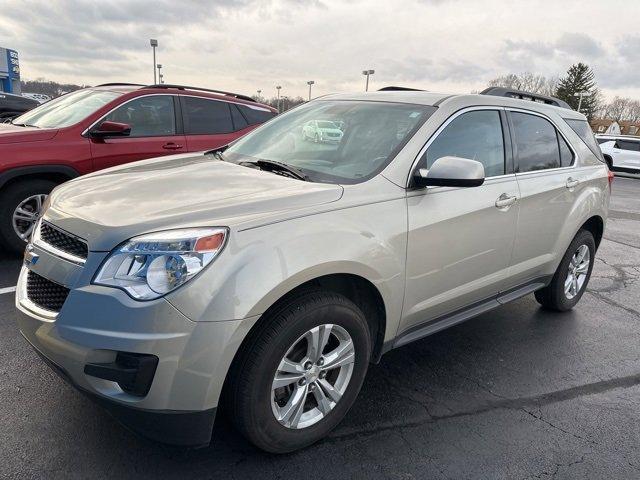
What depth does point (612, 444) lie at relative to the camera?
9.05 feet

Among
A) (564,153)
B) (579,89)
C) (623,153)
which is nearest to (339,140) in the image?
(564,153)

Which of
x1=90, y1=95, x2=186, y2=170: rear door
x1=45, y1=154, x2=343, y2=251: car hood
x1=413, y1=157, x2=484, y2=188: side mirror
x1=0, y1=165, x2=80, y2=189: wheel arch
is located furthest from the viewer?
x1=90, y1=95, x2=186, y2=170: rear door

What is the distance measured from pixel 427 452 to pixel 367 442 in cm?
30

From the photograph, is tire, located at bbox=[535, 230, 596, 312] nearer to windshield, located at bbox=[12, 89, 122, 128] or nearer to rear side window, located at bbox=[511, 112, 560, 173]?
rear side window, located at bbox=[511, 112, 560, 173]

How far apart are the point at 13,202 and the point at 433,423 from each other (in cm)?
438

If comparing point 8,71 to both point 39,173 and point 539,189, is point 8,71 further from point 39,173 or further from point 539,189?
point 539,189

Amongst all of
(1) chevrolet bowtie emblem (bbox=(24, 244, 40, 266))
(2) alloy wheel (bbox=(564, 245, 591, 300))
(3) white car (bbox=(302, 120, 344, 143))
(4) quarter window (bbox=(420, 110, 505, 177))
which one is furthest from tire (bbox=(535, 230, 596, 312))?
(1) chevrolet bowtie emblem (bbox=(24, 244, 40, 266))

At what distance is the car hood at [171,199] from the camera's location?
216 cm

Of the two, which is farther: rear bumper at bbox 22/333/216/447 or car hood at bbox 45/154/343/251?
car hood at bbox 45/154/343/251

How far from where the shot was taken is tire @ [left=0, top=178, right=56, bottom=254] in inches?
193

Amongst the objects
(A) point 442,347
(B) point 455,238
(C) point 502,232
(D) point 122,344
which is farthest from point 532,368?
(D) point 122,344

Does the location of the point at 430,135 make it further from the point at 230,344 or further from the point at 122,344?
the point at 122,344

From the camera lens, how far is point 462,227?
9.95 ft

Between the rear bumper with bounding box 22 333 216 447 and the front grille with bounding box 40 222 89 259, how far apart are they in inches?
19.0
